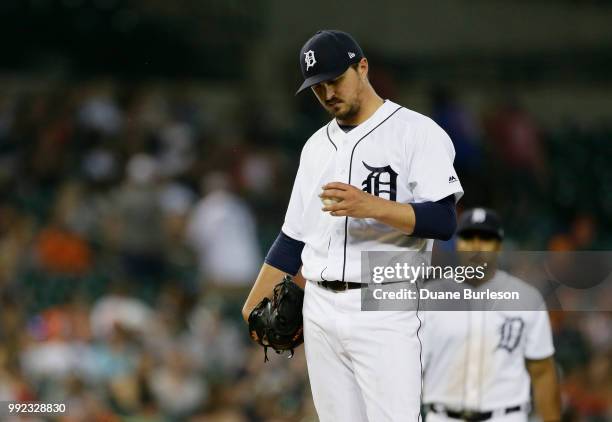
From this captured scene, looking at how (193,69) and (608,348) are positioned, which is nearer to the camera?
(608,348)

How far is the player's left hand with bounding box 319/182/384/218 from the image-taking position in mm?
3219

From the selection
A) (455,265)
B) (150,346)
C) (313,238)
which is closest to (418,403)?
(313,238)

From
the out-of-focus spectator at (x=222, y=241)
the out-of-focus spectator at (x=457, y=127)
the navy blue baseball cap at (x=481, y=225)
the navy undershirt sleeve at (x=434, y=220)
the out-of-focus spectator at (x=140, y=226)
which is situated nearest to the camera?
the navy undershirt sleeve at (x=434, y=220)

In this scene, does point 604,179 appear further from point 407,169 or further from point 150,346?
point 407,169

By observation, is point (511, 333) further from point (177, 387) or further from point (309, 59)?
point (177, 387)

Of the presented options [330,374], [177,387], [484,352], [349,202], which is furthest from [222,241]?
[349,202]

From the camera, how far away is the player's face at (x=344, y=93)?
11.4ft

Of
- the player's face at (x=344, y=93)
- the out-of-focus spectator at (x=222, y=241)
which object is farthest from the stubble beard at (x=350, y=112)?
the out-of-focus spectator at (x=222, y=241)

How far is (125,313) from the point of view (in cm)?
795

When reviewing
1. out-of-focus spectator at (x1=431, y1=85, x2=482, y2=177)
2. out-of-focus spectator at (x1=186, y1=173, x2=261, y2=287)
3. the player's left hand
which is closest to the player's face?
the player's left hand

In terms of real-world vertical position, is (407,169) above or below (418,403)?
above

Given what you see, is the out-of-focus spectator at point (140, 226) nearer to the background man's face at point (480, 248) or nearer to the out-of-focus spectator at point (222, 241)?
the out-of-focus spectator at point (222, 241)

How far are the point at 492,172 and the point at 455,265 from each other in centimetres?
645

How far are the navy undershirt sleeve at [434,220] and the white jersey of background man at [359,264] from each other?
1.6 inches
